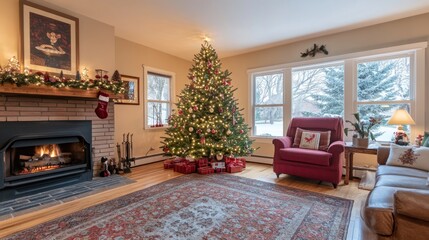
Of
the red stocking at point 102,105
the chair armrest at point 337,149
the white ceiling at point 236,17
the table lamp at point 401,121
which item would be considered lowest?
the chair armrest at point 337,149

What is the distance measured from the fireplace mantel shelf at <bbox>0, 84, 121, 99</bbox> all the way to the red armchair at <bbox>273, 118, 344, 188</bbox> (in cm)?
298

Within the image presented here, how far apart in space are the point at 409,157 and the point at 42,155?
4.66 meters

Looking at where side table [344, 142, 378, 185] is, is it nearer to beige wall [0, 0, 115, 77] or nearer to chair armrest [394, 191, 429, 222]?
chair armrest [394, 191, 429, 222]

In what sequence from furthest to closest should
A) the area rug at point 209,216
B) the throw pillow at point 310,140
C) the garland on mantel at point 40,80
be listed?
the throw pillow at point 310,140, the garland on mantel at point 40,80, the area rug at point 209,216

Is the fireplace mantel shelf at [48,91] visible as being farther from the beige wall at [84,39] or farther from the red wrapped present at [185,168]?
the red wrapped present at [185,168]

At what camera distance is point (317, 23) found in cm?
337

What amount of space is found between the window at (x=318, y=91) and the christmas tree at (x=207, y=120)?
4.17 ft

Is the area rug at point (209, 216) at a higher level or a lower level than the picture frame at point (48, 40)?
lower

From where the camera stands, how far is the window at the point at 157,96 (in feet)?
15.0

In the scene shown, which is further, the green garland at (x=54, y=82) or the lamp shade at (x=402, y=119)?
the lamp shade at (x=402, y=119)

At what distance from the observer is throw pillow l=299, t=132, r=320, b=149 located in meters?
3.39

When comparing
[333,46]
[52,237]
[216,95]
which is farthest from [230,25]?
[52,237]

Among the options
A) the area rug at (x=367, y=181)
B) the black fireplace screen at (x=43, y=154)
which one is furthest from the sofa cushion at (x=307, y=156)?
the black fireplace screen at (x=43, y=154)

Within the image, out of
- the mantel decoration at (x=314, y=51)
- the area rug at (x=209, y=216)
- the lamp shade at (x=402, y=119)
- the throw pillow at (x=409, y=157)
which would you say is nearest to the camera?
the area rug at (x=209, y=216)
